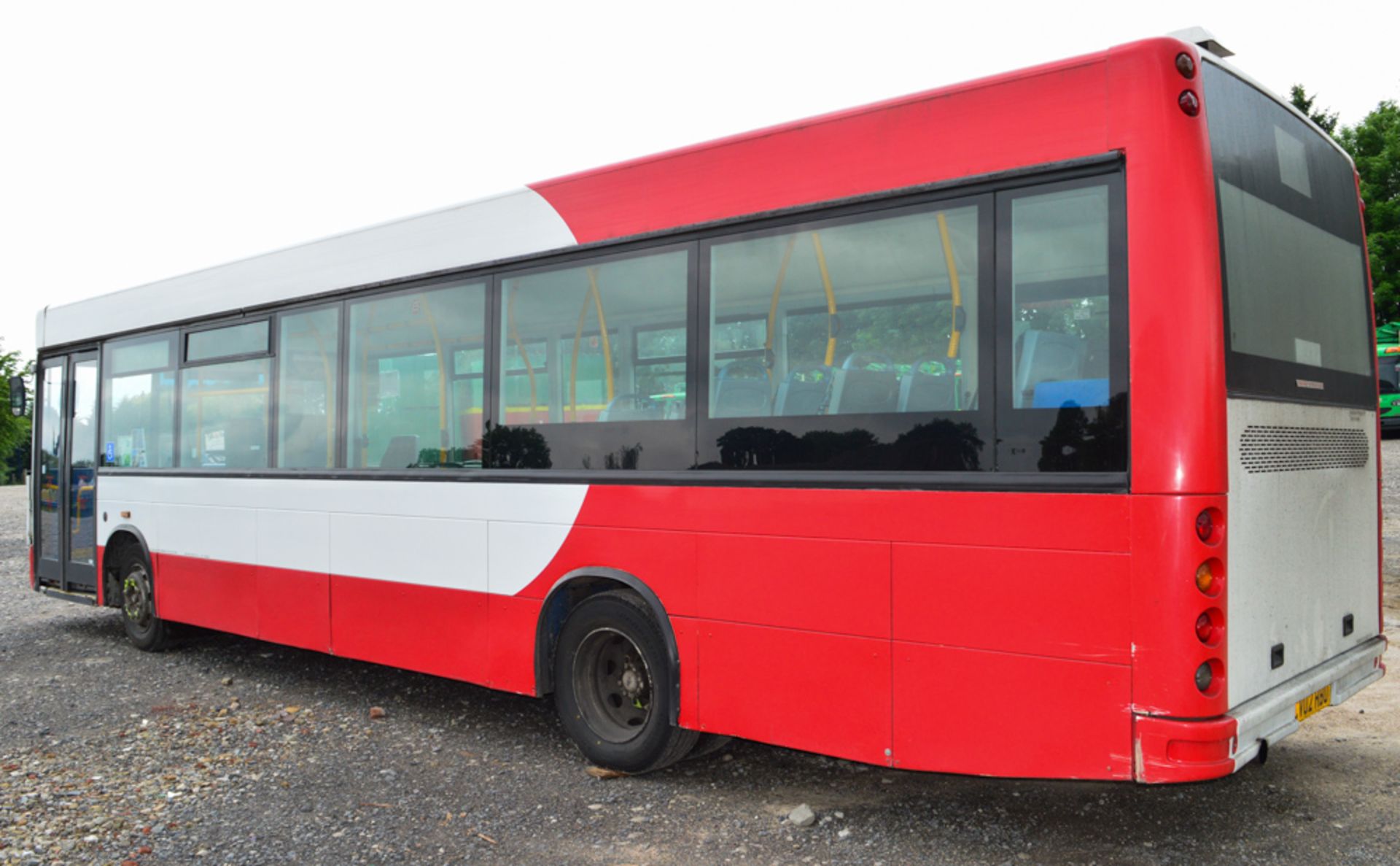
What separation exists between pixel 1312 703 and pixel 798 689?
6.94 ft

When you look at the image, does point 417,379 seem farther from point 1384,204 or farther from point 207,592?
point 1384,204

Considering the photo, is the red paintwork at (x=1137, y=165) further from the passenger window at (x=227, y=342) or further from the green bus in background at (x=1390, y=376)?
the green bus in background at (x=1390, y=376)

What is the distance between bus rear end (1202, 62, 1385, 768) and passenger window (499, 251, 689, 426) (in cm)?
243

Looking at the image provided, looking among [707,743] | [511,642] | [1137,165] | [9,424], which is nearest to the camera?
[1137,165]

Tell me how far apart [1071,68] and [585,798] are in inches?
154

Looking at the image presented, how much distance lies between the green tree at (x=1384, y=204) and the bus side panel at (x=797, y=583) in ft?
124

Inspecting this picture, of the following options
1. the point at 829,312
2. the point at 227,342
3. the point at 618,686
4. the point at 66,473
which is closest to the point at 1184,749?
the point at 829,312

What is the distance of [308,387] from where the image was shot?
7.36 meters

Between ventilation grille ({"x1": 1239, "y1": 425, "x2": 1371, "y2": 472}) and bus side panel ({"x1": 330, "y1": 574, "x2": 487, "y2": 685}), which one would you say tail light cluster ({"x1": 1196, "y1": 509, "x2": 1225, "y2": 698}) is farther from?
bus side panel ({"x1": 330, "y1": 574, "x2": 487, "y2": 685})

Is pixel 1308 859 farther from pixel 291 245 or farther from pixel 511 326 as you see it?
pixel 291 245

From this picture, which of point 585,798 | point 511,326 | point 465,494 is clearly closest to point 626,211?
point 511,326

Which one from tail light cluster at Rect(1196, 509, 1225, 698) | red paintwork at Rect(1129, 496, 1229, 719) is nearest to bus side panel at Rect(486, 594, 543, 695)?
red paintwork at Rect(1129, 496, 1229, 719)

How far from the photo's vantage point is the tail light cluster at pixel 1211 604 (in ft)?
Result: 12.3

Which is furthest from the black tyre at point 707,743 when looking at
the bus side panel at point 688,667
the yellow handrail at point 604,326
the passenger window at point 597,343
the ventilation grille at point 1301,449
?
the ventilation grille at point 1301,449
